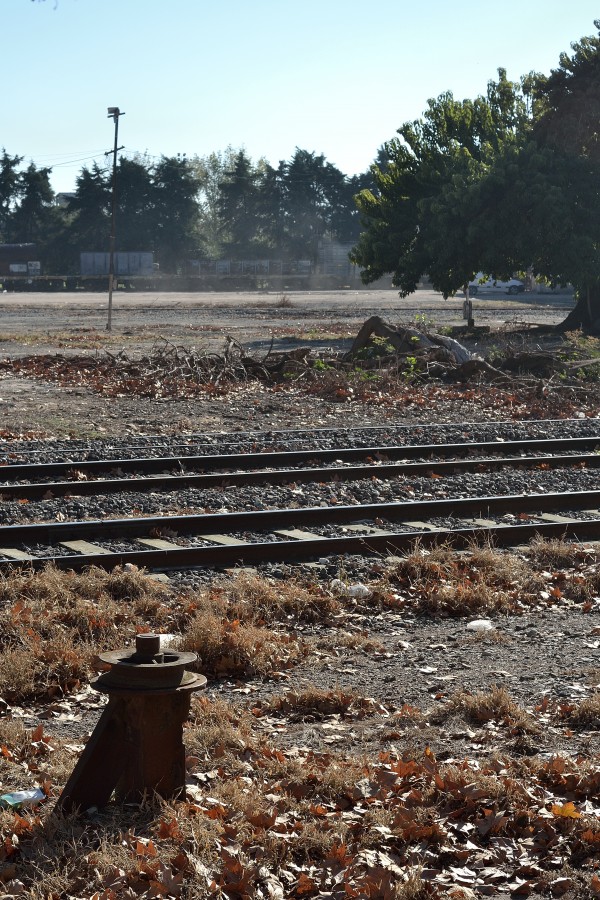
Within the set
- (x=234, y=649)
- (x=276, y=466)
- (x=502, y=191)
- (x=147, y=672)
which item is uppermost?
(x=502, y=191)

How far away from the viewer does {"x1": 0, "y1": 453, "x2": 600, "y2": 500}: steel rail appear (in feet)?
39.0

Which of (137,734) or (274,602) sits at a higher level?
(137,734)

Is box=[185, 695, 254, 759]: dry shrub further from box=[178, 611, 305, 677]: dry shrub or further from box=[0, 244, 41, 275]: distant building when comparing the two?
box=[0, 244, 41, 275]: distant building

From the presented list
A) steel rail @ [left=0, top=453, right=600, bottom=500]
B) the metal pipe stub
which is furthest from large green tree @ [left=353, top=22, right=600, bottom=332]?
the metal pipe stub

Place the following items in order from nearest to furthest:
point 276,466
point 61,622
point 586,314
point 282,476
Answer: point 61,622
point 282,476
point 276,466
point 586,314

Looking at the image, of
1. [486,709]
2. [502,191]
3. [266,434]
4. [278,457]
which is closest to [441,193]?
[502,191]

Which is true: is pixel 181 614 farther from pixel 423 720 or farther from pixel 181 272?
pixel 181 272

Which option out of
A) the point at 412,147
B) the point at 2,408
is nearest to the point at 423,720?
the point at 2,408

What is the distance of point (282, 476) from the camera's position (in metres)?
12.8

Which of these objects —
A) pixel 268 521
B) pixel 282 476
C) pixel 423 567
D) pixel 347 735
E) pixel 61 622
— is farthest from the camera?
pixel 282 476

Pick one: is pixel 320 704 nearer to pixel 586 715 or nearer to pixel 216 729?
pixel 216 729

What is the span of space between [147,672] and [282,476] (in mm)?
8173

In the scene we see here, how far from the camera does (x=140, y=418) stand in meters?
18.2

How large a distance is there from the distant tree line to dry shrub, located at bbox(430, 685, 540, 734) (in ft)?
322
